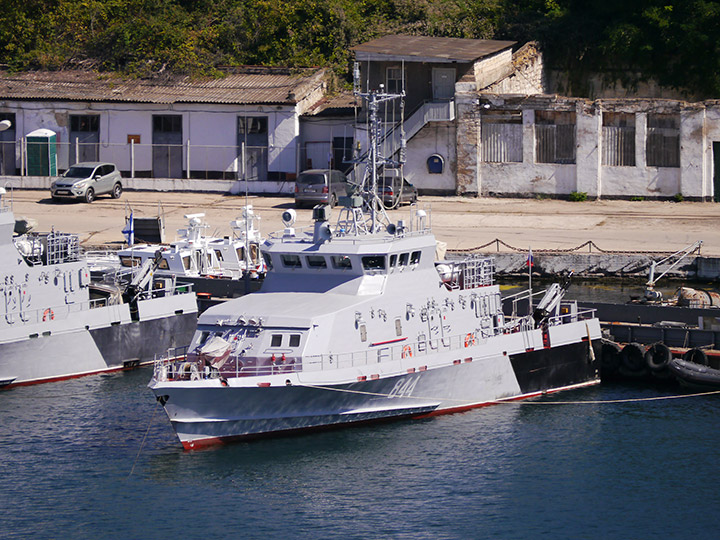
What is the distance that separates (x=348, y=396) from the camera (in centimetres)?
2872

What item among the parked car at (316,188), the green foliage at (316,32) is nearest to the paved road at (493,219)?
the parked car at (316,188)

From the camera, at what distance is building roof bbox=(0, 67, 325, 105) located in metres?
58.5

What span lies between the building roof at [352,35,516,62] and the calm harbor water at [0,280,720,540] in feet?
88.6

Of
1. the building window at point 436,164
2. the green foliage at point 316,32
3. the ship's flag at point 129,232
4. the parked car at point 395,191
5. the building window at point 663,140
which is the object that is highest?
the green foliage at point 316,32

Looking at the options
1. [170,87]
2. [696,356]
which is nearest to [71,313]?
[696,356]

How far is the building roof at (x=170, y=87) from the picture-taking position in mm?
58469

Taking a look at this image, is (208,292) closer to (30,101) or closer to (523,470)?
(523,470)

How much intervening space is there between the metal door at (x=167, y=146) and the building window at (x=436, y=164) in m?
12.5

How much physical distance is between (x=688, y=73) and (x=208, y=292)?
3099cm

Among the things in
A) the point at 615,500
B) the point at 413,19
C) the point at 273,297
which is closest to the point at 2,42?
the point at 413,19

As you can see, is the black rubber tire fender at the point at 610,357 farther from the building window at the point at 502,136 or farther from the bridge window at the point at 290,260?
the building window at the point at 502,136

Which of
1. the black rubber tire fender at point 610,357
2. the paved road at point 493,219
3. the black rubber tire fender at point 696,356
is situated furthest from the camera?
the paved road at point 493,219

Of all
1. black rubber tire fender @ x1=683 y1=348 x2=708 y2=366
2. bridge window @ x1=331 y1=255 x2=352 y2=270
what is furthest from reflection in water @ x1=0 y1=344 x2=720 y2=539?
bridge window @ x1=331 y1=255 x2=352 y2=270

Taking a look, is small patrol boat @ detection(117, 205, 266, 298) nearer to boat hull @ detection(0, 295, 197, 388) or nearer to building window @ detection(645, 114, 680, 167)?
boat hull @ detection(0, 295, 197, 388)
